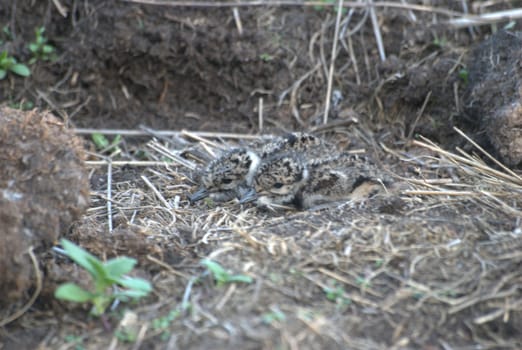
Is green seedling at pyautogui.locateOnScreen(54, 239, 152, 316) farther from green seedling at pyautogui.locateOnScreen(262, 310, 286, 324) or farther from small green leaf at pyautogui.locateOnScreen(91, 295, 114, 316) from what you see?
green seedling at pyautogui.locateOnScreen(262, 310, 286, 324)

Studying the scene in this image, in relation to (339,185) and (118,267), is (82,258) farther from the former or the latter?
(339,185)

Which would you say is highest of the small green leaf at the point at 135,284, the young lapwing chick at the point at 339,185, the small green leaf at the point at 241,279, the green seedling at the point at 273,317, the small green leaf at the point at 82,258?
the small green leaf at the point at 82,258

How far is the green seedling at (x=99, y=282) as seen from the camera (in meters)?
4.13

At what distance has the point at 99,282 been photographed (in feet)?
13.8

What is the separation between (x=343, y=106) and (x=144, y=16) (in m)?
2.57

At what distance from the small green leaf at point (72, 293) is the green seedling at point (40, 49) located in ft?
15.4

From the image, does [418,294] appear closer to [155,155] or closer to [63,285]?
[63,285]

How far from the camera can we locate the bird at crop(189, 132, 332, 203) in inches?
248

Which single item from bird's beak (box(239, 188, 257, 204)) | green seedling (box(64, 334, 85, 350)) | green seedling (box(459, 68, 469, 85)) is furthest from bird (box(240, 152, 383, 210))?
green seedling (box(64, 334, 85, 350))

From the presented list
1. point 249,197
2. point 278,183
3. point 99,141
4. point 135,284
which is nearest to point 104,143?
point 99,141

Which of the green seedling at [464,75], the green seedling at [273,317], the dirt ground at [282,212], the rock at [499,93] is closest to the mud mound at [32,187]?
the dirt ground at [282,212]

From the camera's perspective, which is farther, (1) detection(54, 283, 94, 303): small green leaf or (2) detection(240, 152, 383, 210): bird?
(2) detection(240, 152, 383, 210): bird

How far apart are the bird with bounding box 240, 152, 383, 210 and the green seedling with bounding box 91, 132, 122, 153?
215cm

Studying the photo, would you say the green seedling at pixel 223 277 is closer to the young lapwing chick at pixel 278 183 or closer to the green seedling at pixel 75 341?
the green seedling at pixel 75 341
